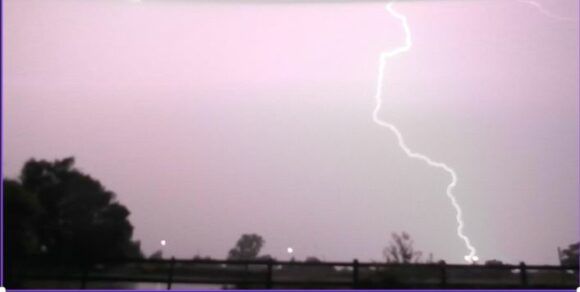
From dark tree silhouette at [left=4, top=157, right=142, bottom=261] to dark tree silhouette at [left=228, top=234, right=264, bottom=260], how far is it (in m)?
0.82

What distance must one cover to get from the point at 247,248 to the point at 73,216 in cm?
147

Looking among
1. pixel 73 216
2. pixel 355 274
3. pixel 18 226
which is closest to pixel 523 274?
pixel 355 274

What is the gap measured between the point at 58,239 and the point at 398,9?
3.57m

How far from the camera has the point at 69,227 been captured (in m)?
3.70

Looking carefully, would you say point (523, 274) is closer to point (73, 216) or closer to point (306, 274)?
point (306, 274)

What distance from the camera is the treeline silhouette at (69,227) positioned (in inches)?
141

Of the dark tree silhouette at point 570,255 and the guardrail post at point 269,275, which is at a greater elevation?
the dark tree silhouette at point 570,255

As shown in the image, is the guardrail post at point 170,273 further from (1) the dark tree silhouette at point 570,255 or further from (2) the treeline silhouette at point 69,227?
(1) the dark tree silhouette at point 570,255

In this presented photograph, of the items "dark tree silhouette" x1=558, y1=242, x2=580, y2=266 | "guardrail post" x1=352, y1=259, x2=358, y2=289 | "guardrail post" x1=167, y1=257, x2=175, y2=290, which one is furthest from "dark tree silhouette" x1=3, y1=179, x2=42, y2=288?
"dark tree silhouette" x1=558, y1=242, x2=580, y2=266

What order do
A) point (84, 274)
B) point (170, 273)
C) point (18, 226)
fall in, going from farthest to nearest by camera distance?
1. point (170, 273)
2. point (84, 274)
3. point (18, 226)

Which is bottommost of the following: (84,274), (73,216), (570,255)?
(84,274)

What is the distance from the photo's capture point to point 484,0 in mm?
4004

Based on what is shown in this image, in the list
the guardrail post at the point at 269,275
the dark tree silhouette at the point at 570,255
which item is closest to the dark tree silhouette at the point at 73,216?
the guardrail post at the point at 269,275

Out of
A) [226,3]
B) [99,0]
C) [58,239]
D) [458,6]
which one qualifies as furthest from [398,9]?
[58,239]
